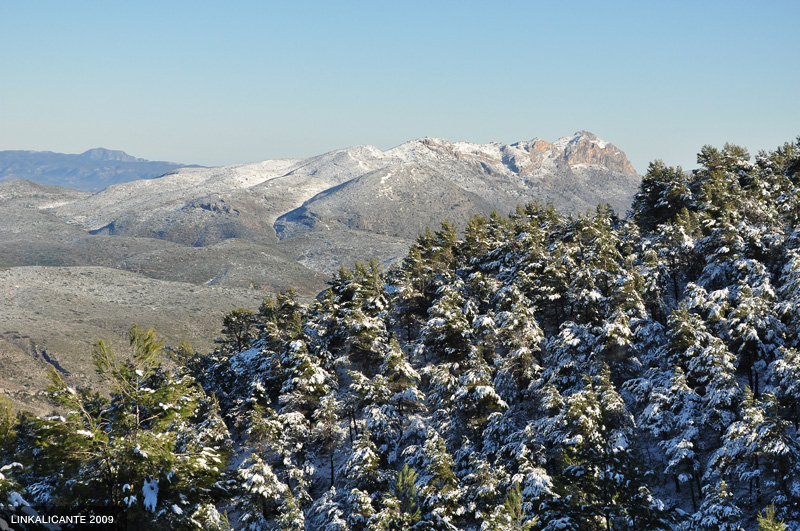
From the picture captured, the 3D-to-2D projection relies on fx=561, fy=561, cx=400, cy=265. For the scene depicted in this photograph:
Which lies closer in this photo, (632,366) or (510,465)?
(510,465)

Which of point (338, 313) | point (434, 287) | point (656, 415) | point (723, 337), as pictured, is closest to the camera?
→ point (656, 415)

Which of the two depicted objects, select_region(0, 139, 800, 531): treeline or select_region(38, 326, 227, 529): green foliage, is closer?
select_region(38, 326, 227, 529): green foliage

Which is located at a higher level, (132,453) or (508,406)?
(132,453)

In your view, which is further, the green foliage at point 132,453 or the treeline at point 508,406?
the treeline at point 508,406

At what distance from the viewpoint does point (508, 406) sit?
38.7 metres

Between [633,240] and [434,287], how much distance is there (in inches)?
832

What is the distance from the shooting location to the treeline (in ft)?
56.3

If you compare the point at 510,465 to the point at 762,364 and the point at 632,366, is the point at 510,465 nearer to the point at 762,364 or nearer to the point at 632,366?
the point at 632,366

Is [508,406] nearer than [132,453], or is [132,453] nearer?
[132,453]

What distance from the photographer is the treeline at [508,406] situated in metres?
17.2

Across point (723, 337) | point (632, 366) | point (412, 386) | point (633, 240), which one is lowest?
point (412, 386)

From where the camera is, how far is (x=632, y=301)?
40031mm

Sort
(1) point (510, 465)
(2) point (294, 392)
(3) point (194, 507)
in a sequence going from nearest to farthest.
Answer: (3) point (194, 507)
(1) point (510, 465)
(2) point (294, 392)

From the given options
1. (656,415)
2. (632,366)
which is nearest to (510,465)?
(656,415)
